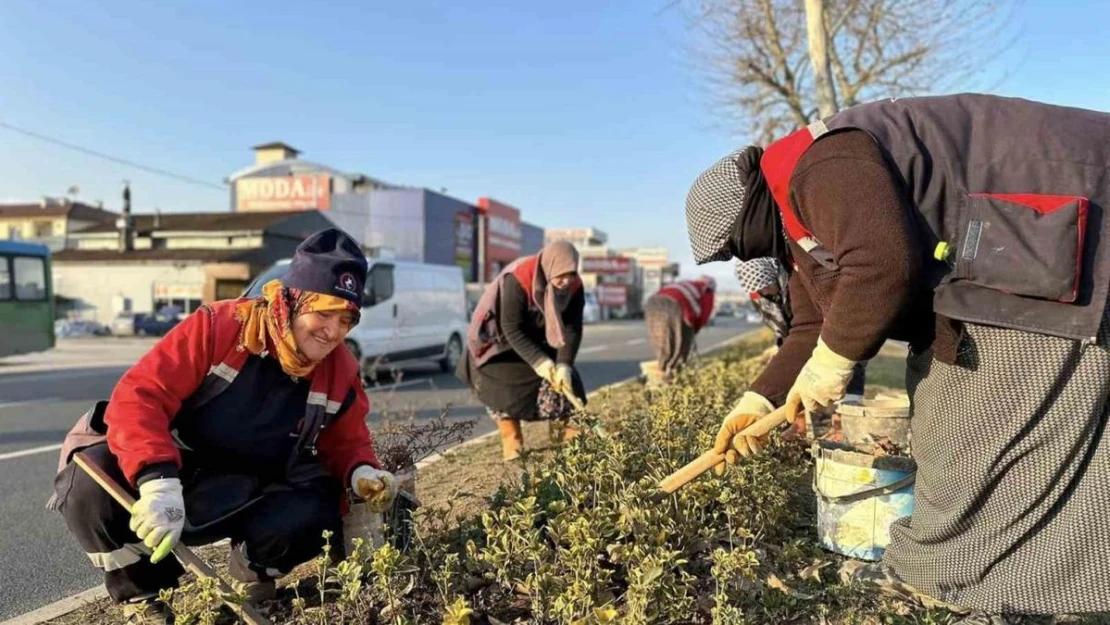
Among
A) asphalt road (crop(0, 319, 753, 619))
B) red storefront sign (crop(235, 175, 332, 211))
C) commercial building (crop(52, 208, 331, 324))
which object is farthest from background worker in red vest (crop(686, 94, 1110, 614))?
red storefront sign (crop(235, 175, 332, 211))

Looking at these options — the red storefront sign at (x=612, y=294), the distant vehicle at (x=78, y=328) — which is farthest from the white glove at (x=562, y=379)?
the red storefront sign at (x=612, y=294)

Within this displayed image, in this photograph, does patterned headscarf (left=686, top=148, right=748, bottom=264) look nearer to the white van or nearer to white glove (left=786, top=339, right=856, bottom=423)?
white glove (left=786, top=339, right=856, bottom=423)

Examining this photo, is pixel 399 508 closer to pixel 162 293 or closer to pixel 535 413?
pixel 535 413

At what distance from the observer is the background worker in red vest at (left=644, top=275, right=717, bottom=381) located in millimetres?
8070

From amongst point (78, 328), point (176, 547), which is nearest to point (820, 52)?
point (176, 547)

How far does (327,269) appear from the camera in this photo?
8.07 feet

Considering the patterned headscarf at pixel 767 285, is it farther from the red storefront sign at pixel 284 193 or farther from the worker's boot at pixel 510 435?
the red storefront sign at pixel 284 193

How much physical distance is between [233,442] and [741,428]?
1.67 m

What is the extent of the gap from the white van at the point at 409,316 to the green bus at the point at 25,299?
→ 6.57 meters

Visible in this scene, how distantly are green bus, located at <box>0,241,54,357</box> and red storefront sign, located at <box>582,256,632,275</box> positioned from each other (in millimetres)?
40986

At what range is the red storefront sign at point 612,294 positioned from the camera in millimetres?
51312

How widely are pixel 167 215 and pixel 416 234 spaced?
516 inches

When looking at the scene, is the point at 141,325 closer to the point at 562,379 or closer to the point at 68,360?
the point at 68,360

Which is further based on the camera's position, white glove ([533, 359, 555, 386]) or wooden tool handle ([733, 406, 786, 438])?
white glove ([533, 359, 555, 386])
